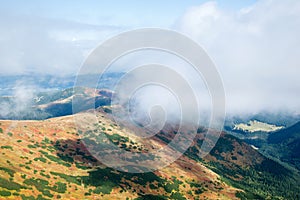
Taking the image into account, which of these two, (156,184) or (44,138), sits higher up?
(44,138)

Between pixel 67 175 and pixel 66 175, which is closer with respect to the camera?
pixel 66 175

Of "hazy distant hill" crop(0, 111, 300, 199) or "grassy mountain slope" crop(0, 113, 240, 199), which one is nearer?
"grassy mountain slope" crop(0, 113, 240, 199)

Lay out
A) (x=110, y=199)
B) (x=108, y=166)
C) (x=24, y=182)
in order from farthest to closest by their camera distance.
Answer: (x=108, y=166), (x=110, y=199), (x=24, y=182)

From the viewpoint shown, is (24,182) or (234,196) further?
(234,196)

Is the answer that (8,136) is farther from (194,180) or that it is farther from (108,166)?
(194,180)

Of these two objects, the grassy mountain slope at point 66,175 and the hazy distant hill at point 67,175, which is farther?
the hazy distant hill at point 67,175

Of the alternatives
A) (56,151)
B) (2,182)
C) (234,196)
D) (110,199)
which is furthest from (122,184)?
(234,196)

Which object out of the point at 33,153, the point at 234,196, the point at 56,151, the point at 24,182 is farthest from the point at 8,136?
the point at 234,196

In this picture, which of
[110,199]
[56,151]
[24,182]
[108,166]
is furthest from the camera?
[108,166]

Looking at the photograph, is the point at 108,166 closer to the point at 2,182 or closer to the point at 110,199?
the point at 110,199
